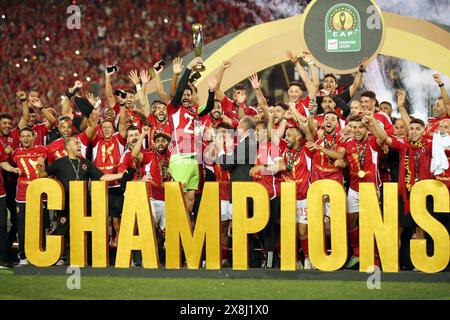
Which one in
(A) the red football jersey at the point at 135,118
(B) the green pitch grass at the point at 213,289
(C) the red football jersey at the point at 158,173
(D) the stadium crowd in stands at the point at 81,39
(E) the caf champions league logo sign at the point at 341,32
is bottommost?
(B) the green pitch grass at the point at 213,289

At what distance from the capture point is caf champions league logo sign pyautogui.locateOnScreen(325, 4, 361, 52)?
11625 millimetres

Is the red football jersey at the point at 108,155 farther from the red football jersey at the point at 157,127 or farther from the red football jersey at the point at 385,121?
the red football jersey at the point at 385,121

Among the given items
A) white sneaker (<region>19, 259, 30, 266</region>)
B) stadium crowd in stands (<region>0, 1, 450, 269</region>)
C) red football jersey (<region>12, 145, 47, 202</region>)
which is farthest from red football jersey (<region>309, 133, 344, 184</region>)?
white sneaker (<region>19, 259, 30, 266</region>)

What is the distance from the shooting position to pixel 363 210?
28.4 ft

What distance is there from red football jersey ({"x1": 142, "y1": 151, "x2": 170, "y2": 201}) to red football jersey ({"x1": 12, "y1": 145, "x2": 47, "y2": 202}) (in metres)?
1.08

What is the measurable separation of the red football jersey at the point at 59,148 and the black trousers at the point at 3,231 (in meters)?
0.61

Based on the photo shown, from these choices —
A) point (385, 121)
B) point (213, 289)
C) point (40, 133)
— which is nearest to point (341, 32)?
point (385, 121)

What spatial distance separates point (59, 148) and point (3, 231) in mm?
944

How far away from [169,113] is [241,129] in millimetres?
691

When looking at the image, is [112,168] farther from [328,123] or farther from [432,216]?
[432,216]

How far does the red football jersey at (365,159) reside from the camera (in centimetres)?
907

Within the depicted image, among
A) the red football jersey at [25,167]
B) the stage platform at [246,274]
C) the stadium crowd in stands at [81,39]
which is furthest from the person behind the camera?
the stadium crowd in stands at [81,39]

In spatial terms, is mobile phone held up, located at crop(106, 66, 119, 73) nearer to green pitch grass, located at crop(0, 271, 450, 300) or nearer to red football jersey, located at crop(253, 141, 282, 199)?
red football jersey, located at crop(253, 141, 282, 199)

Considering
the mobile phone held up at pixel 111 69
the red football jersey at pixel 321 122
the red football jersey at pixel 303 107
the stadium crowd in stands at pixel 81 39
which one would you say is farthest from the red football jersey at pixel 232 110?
the stadium crowd in stands at pixel 81 39
